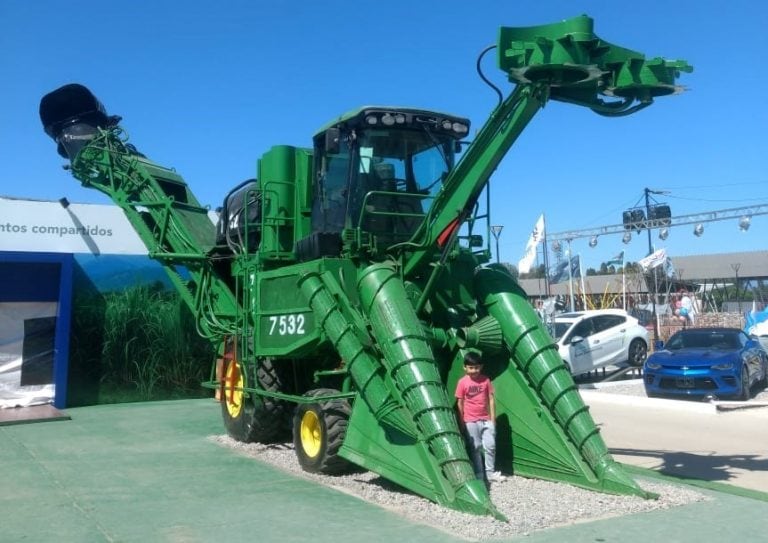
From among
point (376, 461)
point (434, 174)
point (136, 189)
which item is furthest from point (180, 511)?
point (136, 189)

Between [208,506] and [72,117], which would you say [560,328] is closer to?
[72,117]

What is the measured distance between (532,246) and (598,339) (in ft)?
32.9

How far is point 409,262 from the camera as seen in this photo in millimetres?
7555

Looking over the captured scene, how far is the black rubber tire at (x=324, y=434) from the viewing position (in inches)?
289

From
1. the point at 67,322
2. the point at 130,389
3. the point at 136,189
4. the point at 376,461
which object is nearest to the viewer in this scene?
the point at 376,461

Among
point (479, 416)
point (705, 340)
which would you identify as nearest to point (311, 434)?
point (479, 416)

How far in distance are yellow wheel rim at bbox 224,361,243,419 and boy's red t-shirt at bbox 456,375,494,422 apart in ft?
12.2

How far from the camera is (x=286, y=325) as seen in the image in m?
8.17

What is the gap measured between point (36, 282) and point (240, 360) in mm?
6542

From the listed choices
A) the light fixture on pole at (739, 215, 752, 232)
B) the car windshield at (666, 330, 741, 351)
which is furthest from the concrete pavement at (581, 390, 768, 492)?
the light fixture on pole at (739, 215, 752, 232)

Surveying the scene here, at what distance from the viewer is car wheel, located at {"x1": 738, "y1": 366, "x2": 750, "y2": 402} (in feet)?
43.5

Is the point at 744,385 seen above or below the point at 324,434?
above

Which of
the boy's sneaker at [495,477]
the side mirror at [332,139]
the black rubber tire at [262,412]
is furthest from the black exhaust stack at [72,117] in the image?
the boy's sneaker at [495,477]

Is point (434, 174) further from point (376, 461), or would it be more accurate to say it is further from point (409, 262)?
point (376, 461)
